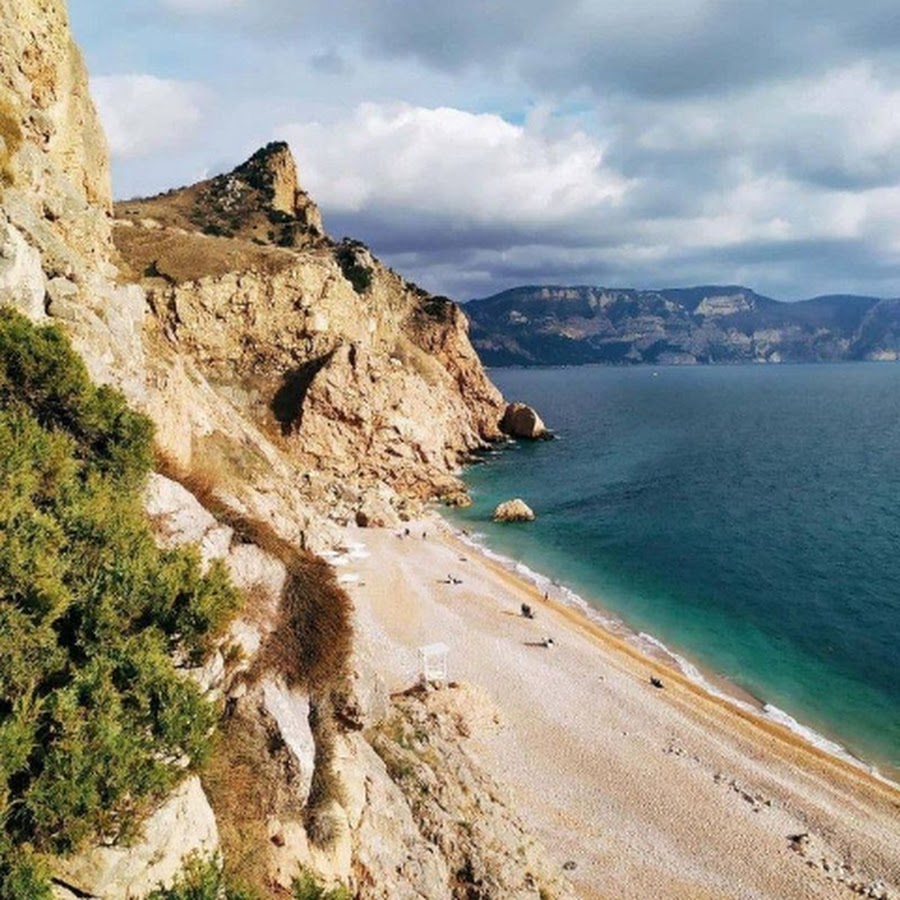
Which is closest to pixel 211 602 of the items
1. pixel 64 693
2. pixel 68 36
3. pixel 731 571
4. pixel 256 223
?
pixel 64 693

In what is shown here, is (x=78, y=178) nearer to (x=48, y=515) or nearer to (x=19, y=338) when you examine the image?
(x=19, y=338)

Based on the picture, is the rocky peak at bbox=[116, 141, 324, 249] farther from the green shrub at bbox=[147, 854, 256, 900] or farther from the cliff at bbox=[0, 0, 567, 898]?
the green shrub at bbox=[147, 854, 256, 900]

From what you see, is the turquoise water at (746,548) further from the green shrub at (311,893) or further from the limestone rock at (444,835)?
the green shrub at (311,893)

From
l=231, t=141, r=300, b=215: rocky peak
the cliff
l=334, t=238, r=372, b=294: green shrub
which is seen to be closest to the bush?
the cliff

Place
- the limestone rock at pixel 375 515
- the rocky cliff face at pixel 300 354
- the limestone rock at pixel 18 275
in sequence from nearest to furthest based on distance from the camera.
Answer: the limestone rock at pixel 18 275
the limestone rock at pixel 375 515
the rocky cliff face at pixel 300 354

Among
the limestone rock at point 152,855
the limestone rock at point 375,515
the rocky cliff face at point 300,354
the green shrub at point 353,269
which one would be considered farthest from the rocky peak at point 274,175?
the limestone rock at point 152,855

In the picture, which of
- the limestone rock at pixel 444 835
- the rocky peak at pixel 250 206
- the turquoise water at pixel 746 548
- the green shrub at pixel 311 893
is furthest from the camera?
the rocky peak at pixel 250 206

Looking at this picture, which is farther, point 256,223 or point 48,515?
point 256,223
